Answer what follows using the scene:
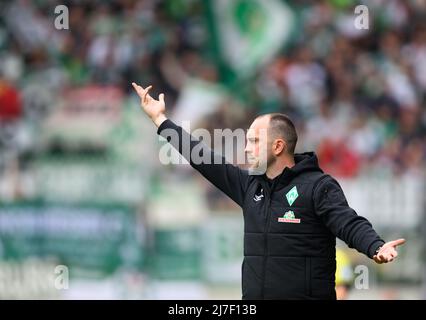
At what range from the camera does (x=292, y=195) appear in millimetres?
6445

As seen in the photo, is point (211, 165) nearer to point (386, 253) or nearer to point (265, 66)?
point (386, 253)

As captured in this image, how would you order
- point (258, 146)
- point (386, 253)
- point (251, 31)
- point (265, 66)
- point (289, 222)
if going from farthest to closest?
1. point (251, 31)
2. point (265, 66)
3. point (258, 146)
4. point (289, 222)
5. point (386, 253)

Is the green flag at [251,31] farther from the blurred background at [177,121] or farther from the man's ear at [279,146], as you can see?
the man's ear at [279,146]

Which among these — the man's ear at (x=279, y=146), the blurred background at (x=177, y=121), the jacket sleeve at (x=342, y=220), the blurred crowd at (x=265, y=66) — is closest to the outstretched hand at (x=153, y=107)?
the man's ear at (x=279, y=146)

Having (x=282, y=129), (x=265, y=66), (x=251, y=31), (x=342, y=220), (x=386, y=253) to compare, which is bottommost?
(x=386, y=253)

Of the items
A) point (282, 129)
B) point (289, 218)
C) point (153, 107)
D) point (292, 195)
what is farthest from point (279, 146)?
point (153, 107)

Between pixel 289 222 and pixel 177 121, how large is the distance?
423 inches

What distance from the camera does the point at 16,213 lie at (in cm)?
1603

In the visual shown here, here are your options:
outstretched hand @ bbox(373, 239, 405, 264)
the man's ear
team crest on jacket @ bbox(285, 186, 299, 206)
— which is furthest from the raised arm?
outstretched hand @ bbox(373, 239, 405, 264)

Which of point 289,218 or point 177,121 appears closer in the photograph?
point 289,218

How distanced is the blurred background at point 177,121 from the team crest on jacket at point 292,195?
710 centimetres

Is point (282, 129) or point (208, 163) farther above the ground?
point (282, 129)

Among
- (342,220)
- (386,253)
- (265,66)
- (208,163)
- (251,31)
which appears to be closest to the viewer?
(386,253)
